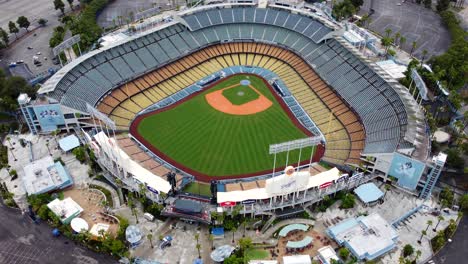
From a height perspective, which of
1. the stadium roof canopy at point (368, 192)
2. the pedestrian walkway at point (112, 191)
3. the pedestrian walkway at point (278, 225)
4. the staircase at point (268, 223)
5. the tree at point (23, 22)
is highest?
the tree at point (23, 22)

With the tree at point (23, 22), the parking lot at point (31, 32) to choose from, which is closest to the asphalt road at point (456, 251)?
the parking lot at point (31, 32)

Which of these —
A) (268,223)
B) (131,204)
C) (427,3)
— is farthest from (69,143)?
(427,3)

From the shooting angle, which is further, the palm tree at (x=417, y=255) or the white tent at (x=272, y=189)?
the white tent at (x=272, y=189)

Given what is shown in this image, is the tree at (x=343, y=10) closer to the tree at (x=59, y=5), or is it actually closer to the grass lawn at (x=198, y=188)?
the grass lawn at (x=198, y=188)

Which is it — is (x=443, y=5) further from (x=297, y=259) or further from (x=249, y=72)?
(x=297, y=259)

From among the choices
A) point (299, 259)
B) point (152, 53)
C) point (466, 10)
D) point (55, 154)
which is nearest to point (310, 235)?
point (299, 259)

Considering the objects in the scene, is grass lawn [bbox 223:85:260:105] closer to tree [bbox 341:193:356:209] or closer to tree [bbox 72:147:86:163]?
tree [bbox 72:147:86:163]

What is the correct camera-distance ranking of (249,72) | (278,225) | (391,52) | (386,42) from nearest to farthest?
(278,225) → (249,72) → (391,52) → (386,42)
